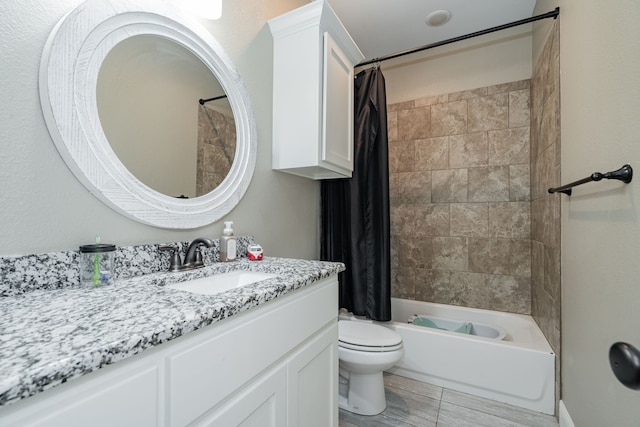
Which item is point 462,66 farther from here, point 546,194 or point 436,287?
point 436,287

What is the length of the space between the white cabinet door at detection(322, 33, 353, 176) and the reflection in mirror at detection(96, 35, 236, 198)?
20.4 inches

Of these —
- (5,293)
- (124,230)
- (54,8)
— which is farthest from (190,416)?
(54,8)

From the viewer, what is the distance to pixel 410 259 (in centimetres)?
270

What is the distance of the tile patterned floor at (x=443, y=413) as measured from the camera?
1.53 meters

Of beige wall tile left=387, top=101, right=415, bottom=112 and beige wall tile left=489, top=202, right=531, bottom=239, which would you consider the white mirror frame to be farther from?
beige wall tile left=489, top=202, right=531, bottom=239

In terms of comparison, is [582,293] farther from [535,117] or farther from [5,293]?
[5,293]

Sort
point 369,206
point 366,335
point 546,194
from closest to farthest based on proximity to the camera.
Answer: point 366,335
point 546,194
point 369,206

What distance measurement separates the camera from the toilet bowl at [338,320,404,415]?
154 cm

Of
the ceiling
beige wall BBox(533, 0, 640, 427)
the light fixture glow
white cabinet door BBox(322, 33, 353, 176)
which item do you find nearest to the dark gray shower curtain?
white cabinet door BBox(322, 33, 353, 176)

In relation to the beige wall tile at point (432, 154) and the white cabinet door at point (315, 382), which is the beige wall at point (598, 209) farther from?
the beige wall tile at point (432, 154)

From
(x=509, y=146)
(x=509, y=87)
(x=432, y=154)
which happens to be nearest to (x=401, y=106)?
(x=432, y=154)

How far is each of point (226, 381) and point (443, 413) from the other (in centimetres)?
151

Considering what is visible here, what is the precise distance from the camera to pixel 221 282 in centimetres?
111

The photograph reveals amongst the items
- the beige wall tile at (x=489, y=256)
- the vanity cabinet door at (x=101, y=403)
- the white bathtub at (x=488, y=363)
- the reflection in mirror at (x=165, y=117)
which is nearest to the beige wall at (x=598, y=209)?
the white bathtub at (x=488, y=363)
